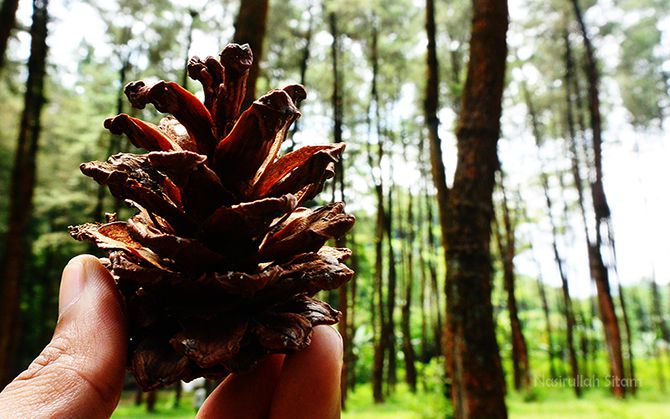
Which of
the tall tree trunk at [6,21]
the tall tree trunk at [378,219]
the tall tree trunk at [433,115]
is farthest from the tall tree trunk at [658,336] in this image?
the tall tree trunk at [6,21]

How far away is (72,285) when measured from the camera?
1119 millimetres

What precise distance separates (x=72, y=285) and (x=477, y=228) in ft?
11.2

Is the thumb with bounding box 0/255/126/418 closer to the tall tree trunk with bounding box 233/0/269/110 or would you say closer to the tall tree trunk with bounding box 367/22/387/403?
the tall tree trunk with bounding box 233/0/269/110

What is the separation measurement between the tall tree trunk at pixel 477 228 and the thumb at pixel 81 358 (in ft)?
10.6

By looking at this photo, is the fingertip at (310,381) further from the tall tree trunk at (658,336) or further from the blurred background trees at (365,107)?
the tall tree trunk at (658,336)

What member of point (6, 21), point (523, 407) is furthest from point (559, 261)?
point (6, 21)

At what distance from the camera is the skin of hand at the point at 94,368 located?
1.01 meters

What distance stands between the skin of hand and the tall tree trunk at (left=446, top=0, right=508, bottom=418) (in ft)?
9.56

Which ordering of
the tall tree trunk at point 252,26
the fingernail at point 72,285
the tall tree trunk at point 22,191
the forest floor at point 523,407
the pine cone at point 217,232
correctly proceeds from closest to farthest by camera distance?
the pine cone at point 217,232
the fingernail at point 72,285
the tall tree trunk at point 252,26
the tall tree trunk at point 22,191
the forest floor at point 523,407

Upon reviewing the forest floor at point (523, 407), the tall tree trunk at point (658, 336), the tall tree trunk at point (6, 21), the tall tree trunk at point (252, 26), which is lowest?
the forest floor at point (523, 407)

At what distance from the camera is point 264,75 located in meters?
13.3

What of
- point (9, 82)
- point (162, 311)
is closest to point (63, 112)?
point (9, 82)

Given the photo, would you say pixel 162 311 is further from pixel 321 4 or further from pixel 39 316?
pixel 39 316

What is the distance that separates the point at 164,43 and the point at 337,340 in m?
15.0
